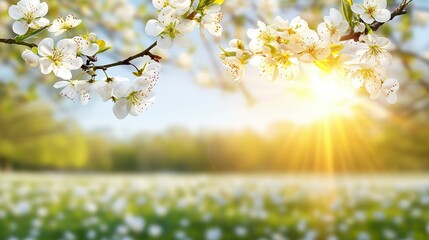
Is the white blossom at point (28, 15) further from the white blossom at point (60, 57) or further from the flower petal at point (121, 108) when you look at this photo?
the flower petal at point (121, 108)

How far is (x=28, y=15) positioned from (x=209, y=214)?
5.33m

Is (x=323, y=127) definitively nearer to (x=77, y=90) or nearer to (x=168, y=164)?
(x=168, y=164)

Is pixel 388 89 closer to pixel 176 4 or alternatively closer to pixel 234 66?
pixel 234 66

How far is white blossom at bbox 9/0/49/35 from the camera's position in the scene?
1.70 m

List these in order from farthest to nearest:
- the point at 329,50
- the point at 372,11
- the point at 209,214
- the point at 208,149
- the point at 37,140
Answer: the point at 208,149
the point at 37,140
the point at 209,214
the point at 372,11
the point at 329,50

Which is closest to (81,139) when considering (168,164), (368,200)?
(168,164)

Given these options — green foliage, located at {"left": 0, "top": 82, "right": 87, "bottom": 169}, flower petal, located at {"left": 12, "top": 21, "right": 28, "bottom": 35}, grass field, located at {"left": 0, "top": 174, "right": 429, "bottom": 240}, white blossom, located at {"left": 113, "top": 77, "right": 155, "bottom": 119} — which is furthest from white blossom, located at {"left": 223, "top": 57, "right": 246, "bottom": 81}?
green foliage, located at {"left": 0, "top": 82, "right": 87, "bottom": 169}

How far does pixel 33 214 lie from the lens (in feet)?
22.4

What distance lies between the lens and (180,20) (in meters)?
1.63

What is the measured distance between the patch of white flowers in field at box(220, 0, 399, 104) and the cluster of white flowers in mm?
109

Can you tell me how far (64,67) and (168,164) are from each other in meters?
31.2

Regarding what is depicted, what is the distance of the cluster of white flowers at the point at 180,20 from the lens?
1.61 m

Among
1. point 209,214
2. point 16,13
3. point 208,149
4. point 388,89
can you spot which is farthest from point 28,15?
point 208,149

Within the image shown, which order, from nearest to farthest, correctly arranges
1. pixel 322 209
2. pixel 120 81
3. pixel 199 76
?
1. pixel 120 81
2. pixel 199 76
3. pixel 322 209
